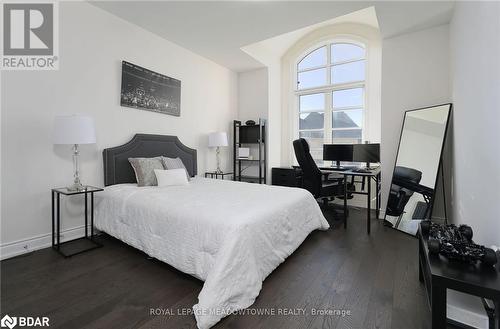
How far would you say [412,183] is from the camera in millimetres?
2902

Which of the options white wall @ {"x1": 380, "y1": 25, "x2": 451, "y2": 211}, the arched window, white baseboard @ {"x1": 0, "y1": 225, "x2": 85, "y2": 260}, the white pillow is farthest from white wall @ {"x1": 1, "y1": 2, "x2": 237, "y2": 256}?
white wall @ {"x1": 380, "y1": 25, "x2": 451, "y2": 211}

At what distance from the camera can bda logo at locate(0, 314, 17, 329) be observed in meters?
1.33

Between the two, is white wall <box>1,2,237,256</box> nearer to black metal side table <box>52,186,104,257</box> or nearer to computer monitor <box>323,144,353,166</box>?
black metal side table <box>52,186,104,257</box>

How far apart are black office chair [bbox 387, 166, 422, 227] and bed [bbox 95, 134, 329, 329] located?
42.5 inches

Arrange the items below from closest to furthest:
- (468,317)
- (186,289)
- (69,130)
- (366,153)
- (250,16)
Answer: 1. (468,317)
2. (186,289)
3. (69,130)
4. (250,16)
5. (366,153)

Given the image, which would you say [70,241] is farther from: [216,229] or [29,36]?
[29,36]

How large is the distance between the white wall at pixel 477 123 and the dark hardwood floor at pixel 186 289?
434mm

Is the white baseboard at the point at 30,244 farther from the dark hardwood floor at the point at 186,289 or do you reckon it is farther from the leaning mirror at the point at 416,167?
the leaning mirror at the point at 416,167

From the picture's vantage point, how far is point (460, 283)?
0.99 metres

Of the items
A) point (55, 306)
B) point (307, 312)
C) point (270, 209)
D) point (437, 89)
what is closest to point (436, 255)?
point (307, 312)

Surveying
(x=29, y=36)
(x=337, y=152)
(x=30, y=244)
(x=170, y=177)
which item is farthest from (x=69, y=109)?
(x=337, y=152)

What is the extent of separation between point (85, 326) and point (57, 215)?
4.75 ft

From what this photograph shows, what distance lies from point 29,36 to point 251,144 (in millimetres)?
3496

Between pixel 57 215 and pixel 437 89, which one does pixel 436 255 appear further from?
pixel 57 215
